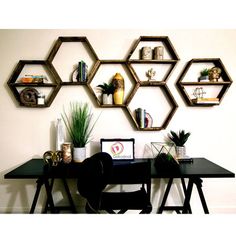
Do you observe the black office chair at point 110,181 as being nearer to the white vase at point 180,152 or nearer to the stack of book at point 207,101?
the white vase at point 180,152

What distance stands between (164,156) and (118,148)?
54cm

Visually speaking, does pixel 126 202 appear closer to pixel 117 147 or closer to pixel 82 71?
pixel 117 147

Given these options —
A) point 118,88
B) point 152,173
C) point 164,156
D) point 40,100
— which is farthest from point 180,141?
point 40,100

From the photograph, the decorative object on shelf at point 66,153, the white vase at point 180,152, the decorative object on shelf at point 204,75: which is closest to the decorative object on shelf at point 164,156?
the white vase at point 180,152

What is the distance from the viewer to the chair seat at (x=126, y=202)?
1841mm

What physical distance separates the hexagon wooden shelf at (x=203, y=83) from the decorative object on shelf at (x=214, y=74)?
5 centimetres

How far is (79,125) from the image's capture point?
95.3 inches

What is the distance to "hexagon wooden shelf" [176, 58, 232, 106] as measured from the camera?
245 cm

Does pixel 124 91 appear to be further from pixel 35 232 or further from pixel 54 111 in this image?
pixel 35 232

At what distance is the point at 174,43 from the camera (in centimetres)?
254

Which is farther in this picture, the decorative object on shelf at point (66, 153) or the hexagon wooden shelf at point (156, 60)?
the hexagon wooden shelf at point (156, 60)

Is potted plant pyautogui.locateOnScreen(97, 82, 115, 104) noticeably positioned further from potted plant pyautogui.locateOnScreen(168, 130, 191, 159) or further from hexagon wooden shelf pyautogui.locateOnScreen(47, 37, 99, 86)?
potted plant pyautogui.locateOnScreen(168, 130, 191, 159)

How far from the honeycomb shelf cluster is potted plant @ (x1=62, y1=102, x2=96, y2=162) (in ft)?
0.68

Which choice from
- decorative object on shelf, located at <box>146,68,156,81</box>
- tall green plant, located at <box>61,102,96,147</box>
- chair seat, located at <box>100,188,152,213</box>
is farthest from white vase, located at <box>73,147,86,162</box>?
decorative object on shelf, located at <box>146,68,156,81</box>
